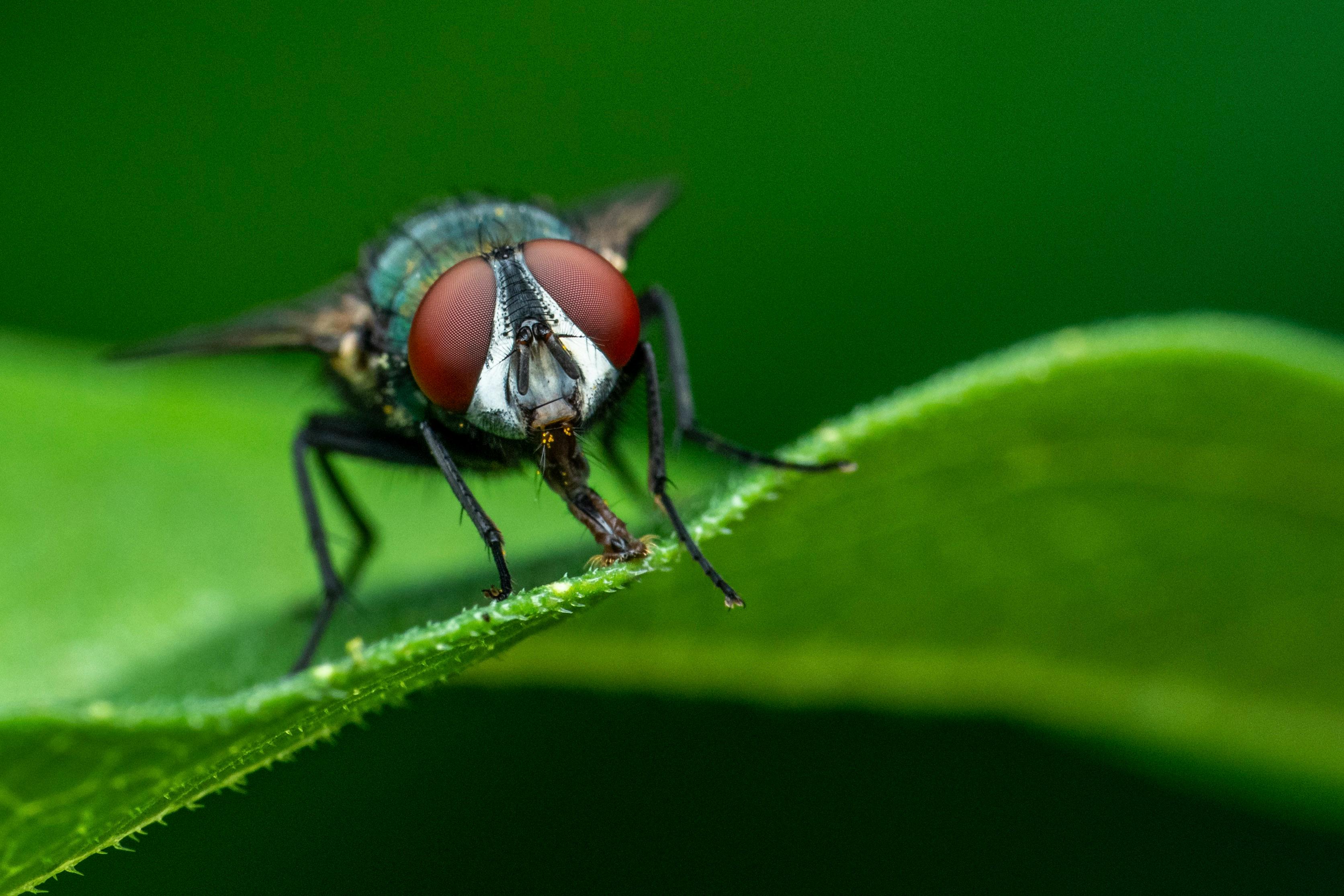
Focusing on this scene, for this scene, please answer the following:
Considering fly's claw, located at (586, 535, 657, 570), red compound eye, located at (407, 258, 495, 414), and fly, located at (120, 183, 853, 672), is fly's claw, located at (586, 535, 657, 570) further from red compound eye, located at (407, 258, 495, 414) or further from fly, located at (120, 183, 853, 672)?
red compound eye, located at (407, 258, 495, 414)

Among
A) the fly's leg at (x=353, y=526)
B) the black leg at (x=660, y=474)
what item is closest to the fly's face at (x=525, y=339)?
the black leg at (x=660, y=474)

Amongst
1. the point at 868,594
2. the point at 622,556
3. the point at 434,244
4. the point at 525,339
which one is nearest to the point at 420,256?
the point at 434,244

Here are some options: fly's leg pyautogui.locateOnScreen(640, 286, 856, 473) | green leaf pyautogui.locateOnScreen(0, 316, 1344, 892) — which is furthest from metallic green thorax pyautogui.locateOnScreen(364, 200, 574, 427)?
green leaf pyautogui.locateOnScreen(0, 316, 1344, 892)

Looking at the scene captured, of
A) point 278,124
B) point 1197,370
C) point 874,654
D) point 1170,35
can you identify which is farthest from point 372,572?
point 1170,35

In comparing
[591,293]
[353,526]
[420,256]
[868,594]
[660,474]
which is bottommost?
[868,594]

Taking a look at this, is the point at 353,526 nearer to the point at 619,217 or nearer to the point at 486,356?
the point at 619,217

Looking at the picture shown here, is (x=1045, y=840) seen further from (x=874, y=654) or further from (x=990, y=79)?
(x=990, y=79)

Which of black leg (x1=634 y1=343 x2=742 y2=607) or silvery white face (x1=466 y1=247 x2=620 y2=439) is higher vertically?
silvery white face (x1=466 y1=247 x2=620 y2=439)

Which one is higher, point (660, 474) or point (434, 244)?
point (434, 244)
